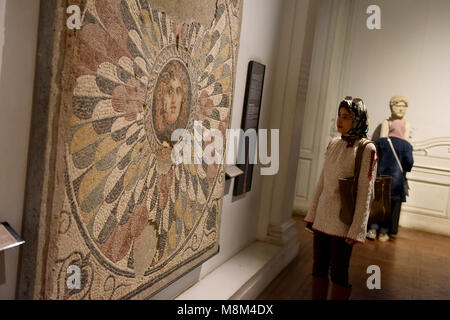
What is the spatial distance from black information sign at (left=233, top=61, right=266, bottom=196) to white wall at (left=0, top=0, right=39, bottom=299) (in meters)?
2.27

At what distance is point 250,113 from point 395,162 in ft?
9.78

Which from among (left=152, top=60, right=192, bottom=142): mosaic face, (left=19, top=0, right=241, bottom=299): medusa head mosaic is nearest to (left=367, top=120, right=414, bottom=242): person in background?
(left=19, top=0, right=241, bottom=299): medusa head mosaic

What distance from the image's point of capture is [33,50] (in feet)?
5.37

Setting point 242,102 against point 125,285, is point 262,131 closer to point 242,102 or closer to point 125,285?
point 242,102

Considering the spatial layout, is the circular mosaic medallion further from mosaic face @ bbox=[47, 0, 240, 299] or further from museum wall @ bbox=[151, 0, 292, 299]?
museum wall @ bbox=[151, 0, 292, 299]

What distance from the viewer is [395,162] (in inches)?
235

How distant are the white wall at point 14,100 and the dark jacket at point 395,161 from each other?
16.8 ft

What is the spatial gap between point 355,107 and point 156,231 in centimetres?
151

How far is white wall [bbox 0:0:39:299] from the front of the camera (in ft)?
5.09

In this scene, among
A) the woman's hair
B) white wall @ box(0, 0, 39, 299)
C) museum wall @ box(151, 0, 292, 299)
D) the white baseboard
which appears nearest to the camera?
white wall @ box(0, 0, 39, 299)

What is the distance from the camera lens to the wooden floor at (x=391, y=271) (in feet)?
13.5

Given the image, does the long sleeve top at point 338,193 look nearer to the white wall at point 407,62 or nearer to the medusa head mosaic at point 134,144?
the medusa head mosaic at point 134,144

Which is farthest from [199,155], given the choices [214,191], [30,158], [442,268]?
[442,268]

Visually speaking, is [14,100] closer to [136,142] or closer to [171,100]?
[136,142]
